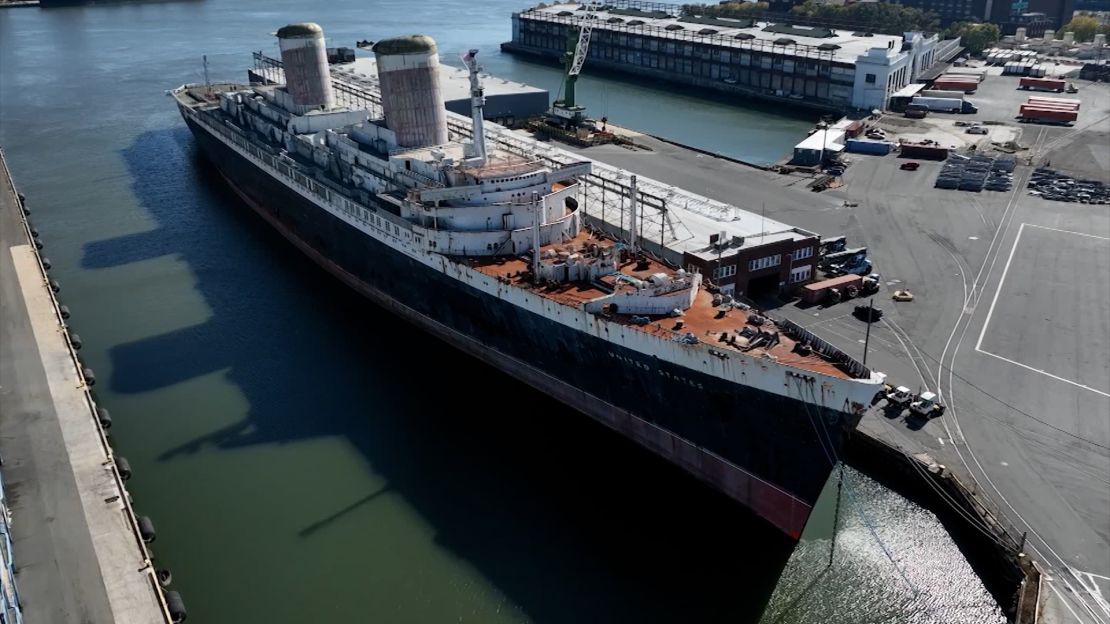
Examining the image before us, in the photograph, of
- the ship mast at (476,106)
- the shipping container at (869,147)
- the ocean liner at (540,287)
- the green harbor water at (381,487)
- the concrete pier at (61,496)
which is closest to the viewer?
the concrete pier at (61,496)

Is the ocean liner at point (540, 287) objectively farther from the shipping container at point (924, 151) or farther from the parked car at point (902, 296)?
the shipping container at point (924, 151)

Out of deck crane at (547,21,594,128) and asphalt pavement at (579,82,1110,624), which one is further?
deck crane at (547,21,594,128)

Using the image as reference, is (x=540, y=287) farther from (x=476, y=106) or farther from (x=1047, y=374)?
(x=1047, y=374)

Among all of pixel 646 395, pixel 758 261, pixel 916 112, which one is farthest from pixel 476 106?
pixel 916 112

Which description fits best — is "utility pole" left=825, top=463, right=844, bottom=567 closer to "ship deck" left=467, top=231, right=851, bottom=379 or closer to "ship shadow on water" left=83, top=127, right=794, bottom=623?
"ship shadow on water" left=83, top=127, right=794, bottom=623

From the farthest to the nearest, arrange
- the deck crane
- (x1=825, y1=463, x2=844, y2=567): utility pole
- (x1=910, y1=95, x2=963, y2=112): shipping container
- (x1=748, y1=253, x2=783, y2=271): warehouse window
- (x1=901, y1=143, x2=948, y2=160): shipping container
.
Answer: (x1=910, y1=95, x2=963, y2=112): shipping container < the deck crane < (x1=901, y1=143, x2=948, y2=160): shipping container < (x1=748, y1=253, x2=783, y2=271): warehouse window < (x1=825, y1=463, x2=844, y2=567): utility pole

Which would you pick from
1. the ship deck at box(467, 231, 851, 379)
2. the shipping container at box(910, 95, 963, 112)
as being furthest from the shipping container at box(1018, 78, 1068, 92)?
the ship deck at box(467, 231, 851, 379)

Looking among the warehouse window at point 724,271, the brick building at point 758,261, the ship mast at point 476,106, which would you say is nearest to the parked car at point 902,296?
the brick building at point 758,261
